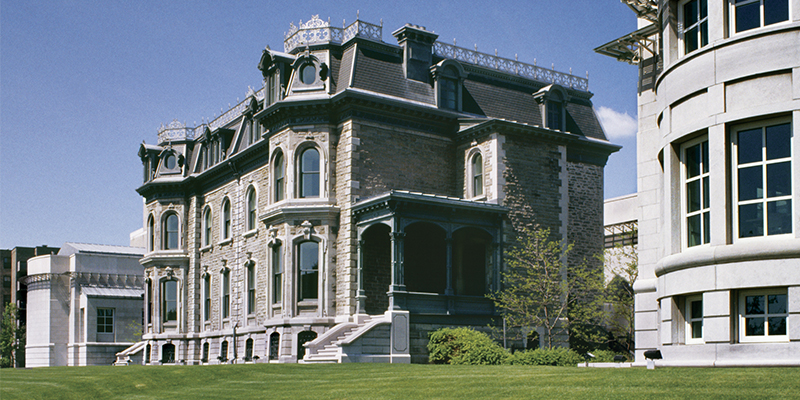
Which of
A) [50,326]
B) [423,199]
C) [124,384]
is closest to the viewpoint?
[124,384]

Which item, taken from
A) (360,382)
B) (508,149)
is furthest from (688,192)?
(508,149)

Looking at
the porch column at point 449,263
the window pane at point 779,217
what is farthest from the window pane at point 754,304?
the porch column at point 449,263

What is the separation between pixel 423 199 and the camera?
101ft

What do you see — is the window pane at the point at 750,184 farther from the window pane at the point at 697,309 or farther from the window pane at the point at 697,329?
the window pane at the point at 697,329

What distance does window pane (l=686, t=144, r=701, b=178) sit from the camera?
56.5 feet

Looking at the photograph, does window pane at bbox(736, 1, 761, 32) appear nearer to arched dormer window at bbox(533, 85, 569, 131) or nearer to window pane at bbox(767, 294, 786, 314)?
window pane at bbox(767, 294, 786, 314)

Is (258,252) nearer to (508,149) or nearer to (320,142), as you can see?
(320,142)

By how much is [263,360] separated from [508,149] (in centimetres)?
1276

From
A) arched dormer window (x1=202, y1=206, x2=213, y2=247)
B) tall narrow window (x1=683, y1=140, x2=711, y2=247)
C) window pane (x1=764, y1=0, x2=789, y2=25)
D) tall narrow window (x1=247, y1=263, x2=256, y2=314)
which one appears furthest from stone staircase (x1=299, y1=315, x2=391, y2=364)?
arched dormer window (x1=202, y1=206, x2=213, y2=247)

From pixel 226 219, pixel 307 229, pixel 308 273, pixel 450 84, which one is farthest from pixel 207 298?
pixel 450 84

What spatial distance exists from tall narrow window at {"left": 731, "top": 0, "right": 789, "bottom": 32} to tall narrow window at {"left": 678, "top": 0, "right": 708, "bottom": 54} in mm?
842

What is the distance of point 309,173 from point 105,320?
29641 millimetres

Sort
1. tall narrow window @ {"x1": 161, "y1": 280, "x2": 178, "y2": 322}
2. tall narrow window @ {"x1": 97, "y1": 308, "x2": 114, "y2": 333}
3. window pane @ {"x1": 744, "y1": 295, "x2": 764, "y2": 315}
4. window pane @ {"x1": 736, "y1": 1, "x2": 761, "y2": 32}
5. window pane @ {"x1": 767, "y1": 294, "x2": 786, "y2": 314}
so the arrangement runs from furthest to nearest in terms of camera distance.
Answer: tall narrow window @ {"x1": 97, "y1": 308, "x2": 114, "y2": 333}, tall narrow window @ {"x1": 161, "y1": 280, "x2": 178, "y2": 322}, window pane @ {"x1": 736, "y1": 1, "x2": 761, "y2": 32}, window pane @ {"x1": 744, "y1": 295, "x2": 764, "y2": 315}, window pane @ {"x1": 767, "y1": 294, "x2": 786, "y2": 314}

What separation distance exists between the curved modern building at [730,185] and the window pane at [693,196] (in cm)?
2
